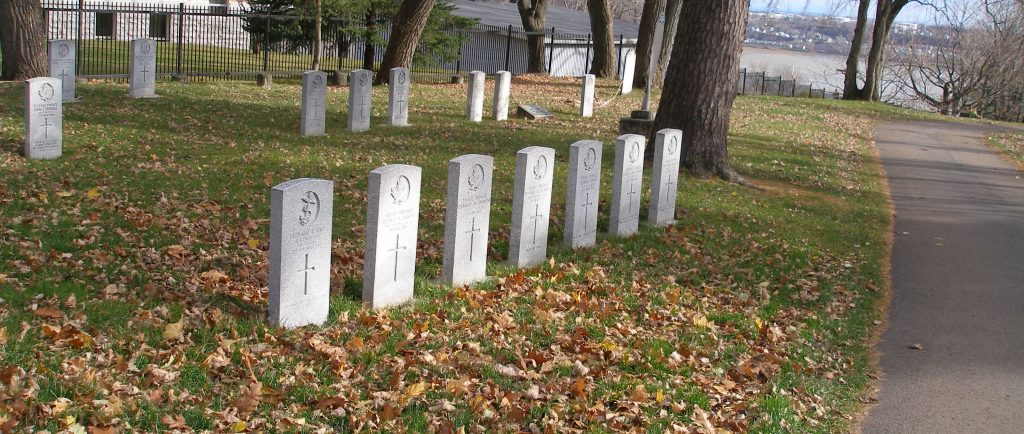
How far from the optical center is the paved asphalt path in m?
6.69

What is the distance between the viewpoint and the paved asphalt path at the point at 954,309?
21.9 ft

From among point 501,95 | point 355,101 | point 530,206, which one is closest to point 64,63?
point 355,101

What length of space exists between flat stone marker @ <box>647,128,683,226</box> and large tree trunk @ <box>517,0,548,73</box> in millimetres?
23516

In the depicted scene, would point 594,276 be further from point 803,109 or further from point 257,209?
point 803,109

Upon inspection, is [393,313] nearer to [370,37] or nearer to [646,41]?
[370,37]

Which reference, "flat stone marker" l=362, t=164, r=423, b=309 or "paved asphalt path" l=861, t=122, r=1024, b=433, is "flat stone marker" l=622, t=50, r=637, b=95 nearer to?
"paved asphalt path" l=861, t=122, r=1024, b=433

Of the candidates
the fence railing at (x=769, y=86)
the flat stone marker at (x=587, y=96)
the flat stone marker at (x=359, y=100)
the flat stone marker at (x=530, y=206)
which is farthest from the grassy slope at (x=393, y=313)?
the fence railing at (x=769, y=86)

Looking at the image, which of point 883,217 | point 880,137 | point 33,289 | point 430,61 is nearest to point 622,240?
point 883,217

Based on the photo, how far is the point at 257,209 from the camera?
1045cm

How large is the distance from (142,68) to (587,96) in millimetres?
9407

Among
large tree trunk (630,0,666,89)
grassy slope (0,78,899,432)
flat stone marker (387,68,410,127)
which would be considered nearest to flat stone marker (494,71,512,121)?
flat stone marker (387,68,410,127)

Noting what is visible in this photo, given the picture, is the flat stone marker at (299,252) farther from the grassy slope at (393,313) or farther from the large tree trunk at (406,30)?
the large tree trunk at (406,30)

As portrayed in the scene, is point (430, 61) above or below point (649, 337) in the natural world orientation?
above

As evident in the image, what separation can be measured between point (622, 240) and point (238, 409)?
620cm
